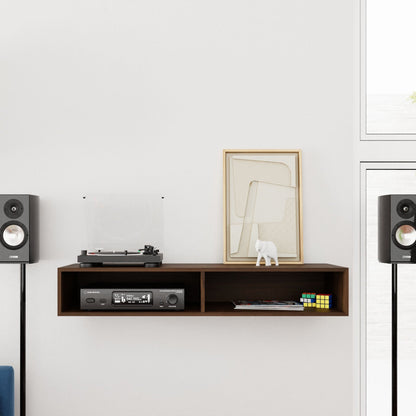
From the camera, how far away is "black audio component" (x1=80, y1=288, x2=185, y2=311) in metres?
2.13

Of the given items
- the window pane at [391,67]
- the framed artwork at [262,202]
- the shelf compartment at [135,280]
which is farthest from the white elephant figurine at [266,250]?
the window pane at [391,67]

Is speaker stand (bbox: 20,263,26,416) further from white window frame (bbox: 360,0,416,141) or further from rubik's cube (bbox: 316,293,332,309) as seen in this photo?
white window frame (bbox: 360,0,416,141)

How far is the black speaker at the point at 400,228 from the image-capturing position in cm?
208

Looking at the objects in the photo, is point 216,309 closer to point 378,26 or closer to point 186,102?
point 186,102

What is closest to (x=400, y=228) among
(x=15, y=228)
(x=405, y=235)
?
(x=405, y=235)

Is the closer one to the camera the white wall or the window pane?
the white wall

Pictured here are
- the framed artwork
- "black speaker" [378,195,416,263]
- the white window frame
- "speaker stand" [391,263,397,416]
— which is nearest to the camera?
"black speaker" [378,195,416,263]

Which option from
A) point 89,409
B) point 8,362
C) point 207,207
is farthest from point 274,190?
Answer: point 8,362

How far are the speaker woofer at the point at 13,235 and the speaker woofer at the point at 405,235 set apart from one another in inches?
73.3

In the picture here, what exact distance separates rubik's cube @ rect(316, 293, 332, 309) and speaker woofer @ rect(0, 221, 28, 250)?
1.55 meters

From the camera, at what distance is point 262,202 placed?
2.39 meters

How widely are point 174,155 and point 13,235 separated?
96 centimetres

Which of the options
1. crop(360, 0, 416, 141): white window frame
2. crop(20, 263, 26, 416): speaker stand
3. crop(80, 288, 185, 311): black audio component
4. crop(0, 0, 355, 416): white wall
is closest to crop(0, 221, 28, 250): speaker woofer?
crop(20, 263, 26, 416): speaker stand

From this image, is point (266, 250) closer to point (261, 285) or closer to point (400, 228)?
point (261, 285)
